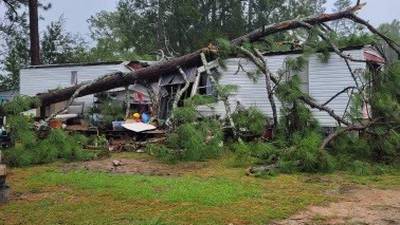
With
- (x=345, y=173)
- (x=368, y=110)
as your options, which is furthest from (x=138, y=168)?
(x=368, y=110)

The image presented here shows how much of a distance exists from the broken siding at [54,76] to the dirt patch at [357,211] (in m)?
15.2

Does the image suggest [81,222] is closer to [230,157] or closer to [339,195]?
[339,195]

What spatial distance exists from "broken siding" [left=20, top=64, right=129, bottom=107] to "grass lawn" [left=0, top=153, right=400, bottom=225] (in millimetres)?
12719

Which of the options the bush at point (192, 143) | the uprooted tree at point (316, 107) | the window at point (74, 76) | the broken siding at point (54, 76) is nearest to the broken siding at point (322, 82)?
the uprooted tree at point (316, 107)

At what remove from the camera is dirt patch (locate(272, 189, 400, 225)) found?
5695 mm

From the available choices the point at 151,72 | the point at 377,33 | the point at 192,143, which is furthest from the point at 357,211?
the point at 151,72

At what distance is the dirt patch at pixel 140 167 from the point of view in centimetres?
932

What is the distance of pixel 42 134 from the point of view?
1139 cm

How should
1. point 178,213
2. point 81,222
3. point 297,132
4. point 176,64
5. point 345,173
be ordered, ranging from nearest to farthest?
point 81,222 < point 178,213 < point 345,173 < point 297,132 < point 176,64

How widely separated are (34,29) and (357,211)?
2295 cm

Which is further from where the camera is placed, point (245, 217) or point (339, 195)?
point (339, 195)

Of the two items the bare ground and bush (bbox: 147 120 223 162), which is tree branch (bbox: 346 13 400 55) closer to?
bush (bbox: 147 120 223 162)

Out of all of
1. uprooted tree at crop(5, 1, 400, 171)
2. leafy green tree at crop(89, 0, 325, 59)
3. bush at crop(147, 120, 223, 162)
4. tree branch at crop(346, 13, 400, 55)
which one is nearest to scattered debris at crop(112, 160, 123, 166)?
bush at crop(147, 120, 223, 162)

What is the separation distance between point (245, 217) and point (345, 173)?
3.94 metres
